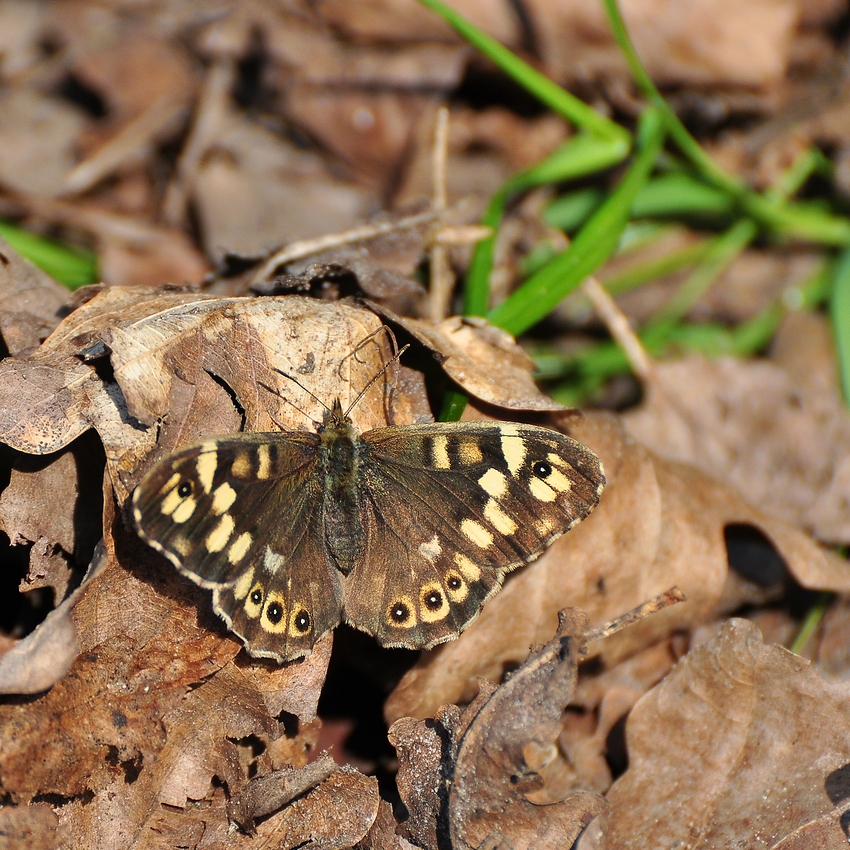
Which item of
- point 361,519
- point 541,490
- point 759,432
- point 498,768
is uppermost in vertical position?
point 541,490

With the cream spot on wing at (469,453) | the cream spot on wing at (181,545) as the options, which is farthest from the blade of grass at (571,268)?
the cream spot on wing at (181,545)

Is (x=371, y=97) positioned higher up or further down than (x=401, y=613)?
higher up

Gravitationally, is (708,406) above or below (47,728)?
above

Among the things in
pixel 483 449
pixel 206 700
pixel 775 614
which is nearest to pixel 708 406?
pixel 775 614

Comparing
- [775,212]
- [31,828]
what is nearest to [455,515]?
[31,828]

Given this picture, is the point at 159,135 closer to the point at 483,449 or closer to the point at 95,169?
the point at 95,169

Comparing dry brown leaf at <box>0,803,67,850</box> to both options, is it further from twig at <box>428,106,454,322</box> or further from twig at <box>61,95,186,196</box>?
twig at <box>61,95,186,196</box>

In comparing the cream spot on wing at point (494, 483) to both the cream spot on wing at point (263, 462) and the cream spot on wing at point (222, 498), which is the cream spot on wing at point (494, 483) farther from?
the cream spot on wing at point (222, 498)

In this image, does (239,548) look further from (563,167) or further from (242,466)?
(563,167)
